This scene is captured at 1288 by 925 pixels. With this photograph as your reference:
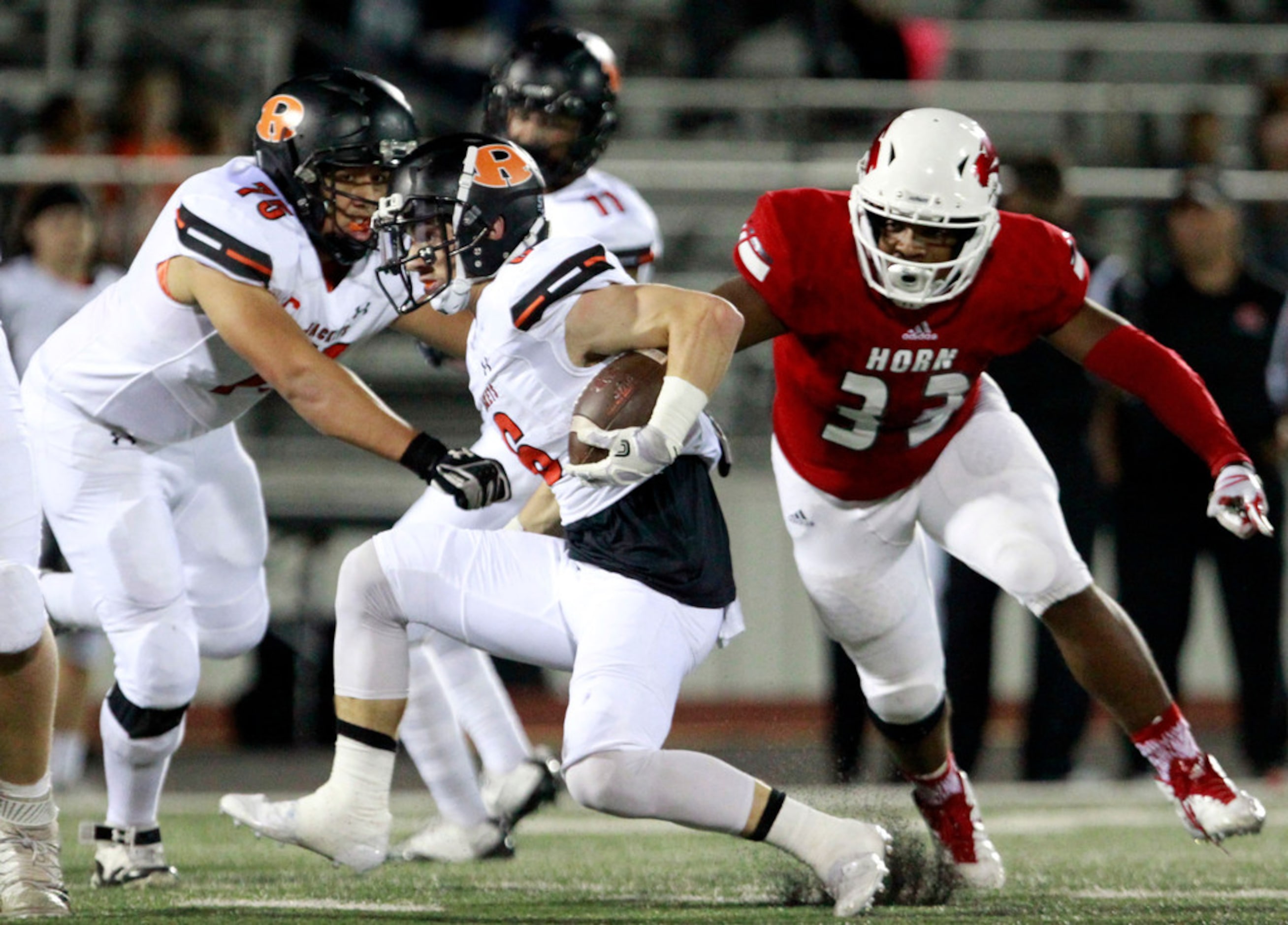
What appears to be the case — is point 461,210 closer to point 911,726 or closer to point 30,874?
point 30,874

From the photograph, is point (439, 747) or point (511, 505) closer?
point (439, 747)

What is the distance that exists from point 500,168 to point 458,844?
5.99 feet

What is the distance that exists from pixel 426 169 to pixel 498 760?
1.73 metres

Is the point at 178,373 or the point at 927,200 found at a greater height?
the point at 927,200

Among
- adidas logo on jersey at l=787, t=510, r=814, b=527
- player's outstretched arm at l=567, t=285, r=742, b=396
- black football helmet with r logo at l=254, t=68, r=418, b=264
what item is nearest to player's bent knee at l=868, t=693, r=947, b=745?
adidas logo on jersey at l=787, t=510, r=814, b=527

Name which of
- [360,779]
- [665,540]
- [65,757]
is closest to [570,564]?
[665,540]

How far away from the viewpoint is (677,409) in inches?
130

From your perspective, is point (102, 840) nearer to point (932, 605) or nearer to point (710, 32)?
point (932, 605)

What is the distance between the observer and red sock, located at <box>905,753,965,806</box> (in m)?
4.29

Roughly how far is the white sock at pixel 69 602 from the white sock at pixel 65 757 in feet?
6.73

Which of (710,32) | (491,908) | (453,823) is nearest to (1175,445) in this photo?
(453,823)

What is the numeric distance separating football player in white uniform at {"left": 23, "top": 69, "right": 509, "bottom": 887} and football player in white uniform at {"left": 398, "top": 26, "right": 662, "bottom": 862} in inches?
20.1

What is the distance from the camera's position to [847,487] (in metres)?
4.16

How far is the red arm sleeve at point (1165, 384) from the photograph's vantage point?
3971 millimetres
